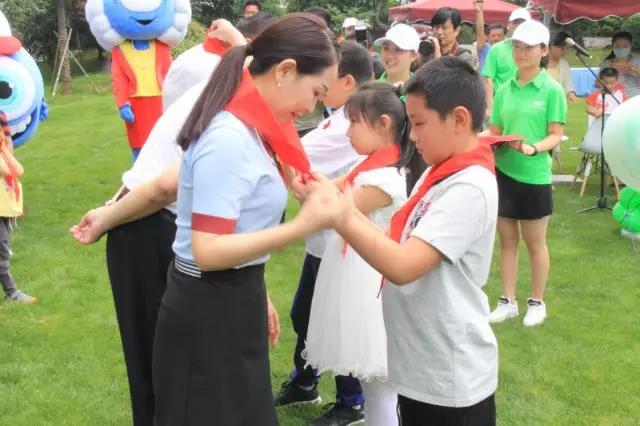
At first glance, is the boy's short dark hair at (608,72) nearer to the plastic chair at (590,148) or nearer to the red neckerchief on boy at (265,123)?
the plastic chair at (590,148)

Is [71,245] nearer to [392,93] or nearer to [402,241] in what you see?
[392,93]

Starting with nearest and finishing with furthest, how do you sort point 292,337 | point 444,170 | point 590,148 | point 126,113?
point 444,170 → point 292,337 → point 126,113 → point 590,148

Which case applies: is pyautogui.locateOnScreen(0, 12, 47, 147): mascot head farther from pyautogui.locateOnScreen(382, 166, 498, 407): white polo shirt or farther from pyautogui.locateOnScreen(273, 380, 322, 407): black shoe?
pyautogui.locateOnScreen(382, 166, 498, 407): white polo shirt

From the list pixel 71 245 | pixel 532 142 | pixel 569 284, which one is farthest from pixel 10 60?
pixel 569 284

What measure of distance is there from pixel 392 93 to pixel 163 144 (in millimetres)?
881

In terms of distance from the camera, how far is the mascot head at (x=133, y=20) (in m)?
6.22

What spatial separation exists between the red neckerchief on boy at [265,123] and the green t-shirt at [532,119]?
265cm

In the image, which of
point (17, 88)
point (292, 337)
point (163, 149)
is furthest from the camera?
point (17, 88)

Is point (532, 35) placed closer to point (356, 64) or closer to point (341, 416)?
point (356, 64)

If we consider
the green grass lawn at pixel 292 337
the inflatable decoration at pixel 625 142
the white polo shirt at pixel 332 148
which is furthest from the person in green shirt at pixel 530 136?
the white polo shirt at pixel 332 148

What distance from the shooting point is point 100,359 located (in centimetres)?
396

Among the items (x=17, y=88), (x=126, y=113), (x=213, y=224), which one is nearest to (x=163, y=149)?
(x=213, y=224)

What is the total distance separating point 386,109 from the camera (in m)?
2.59

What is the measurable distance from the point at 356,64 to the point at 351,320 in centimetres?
116
